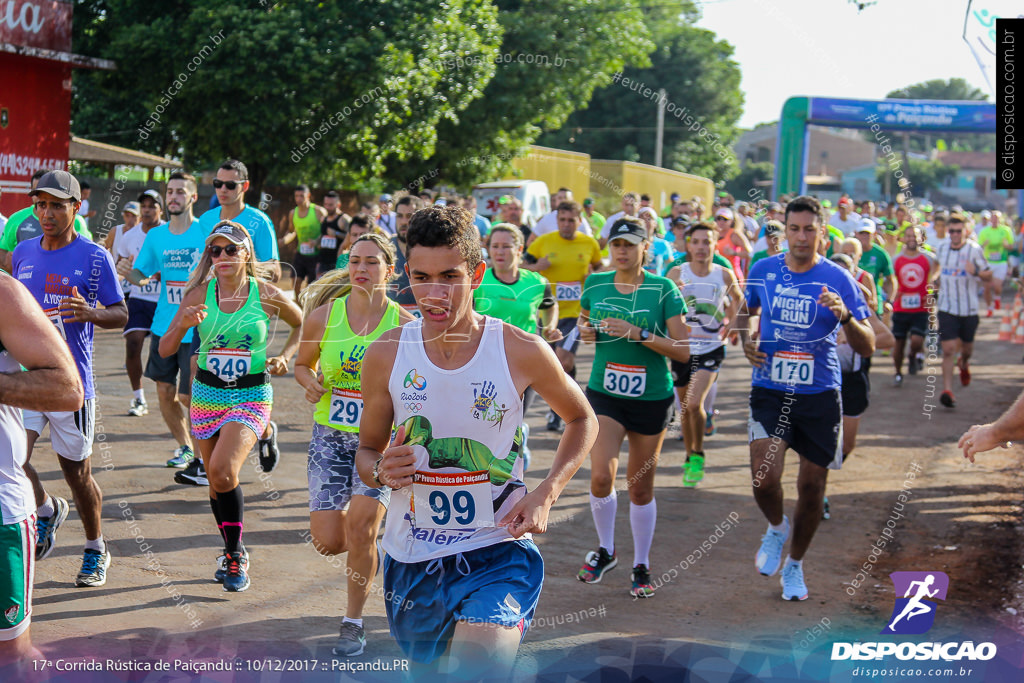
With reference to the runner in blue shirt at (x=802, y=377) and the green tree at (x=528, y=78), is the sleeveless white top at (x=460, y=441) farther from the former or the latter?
the green tree at (x=528, y=78)

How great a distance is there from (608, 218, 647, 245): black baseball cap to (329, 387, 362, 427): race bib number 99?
6.27ft

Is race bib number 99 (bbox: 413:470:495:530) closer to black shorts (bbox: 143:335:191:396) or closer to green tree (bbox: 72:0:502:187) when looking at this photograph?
black shorts (bbox: 143:335:191:396)

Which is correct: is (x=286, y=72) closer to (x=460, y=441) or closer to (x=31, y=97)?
(x=31, y=97)

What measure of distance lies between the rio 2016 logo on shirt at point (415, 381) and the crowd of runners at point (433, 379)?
0.01 meters

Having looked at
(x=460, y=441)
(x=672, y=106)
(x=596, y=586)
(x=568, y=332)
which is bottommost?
(x=596, y=586)

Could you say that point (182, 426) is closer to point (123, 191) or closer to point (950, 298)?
point (950, 298)

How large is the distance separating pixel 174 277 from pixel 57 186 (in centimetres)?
232

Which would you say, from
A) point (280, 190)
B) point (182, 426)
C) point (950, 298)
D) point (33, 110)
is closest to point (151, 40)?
point (33, 110)

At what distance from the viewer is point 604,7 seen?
996 inches

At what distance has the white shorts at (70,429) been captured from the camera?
5.19 metres

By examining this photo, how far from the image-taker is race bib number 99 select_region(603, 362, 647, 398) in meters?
5.98

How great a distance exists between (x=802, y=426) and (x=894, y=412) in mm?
6510

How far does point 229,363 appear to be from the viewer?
222 inches

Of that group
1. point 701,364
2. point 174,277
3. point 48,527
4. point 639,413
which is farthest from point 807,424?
point 174,277
